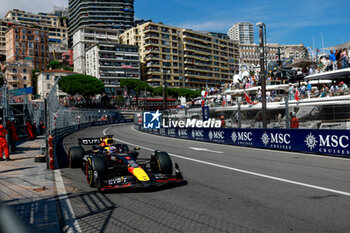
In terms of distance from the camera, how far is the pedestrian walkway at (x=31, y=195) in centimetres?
522

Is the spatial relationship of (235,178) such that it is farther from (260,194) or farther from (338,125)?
(338,125)

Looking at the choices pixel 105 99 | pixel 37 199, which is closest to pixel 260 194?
pixel 37 199

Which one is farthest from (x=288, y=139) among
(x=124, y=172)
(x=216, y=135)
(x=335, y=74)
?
(x=335, y=74)

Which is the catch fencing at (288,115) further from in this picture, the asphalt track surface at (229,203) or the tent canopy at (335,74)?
the asphalt track surface at (229,203)

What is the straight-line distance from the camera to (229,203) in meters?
5.90

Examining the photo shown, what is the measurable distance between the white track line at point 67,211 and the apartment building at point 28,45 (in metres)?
129

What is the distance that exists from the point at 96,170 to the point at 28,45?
133 meters

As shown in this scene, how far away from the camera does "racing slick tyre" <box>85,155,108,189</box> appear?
7.11m

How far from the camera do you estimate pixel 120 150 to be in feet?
30.4

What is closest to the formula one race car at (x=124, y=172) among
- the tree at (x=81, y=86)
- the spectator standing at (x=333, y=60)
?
the spectator standing at (x=333, y=60)

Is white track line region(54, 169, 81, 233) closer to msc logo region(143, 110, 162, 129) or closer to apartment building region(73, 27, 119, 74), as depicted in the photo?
msc logo region(143, 110, 162, 129)

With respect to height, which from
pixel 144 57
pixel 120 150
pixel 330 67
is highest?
pixel 144 57

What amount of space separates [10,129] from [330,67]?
74.6ft

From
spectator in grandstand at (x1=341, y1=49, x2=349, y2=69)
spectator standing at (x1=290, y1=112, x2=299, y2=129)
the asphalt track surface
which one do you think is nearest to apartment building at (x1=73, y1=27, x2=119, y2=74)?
spectator in grandstand at (x1=341, y1=49, x2=349, y2=69)
